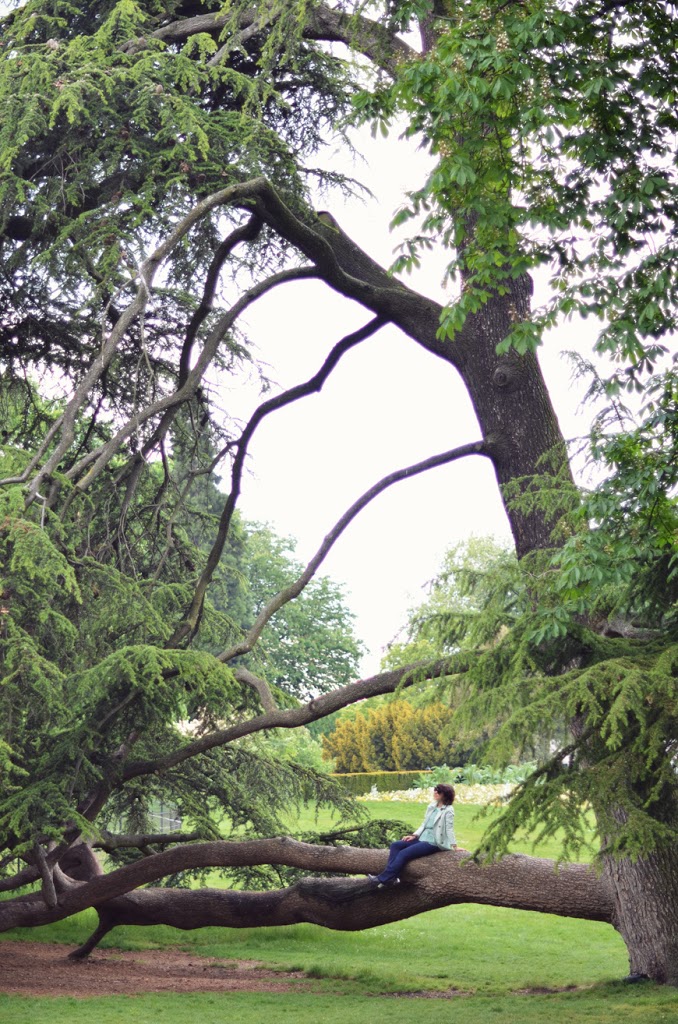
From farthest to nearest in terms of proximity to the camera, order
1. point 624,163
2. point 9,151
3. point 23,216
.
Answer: point 23,216 → point 9,151 → point 624,163

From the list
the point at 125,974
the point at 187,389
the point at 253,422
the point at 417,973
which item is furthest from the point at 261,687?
the point at 125,974

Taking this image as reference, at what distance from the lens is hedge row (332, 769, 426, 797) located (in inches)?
1014

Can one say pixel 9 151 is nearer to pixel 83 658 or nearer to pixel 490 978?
pixel 83 658

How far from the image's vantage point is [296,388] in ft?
31.5

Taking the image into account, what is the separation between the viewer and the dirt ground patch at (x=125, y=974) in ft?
35.0

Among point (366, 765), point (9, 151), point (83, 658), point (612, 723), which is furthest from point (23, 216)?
point (366, 765)

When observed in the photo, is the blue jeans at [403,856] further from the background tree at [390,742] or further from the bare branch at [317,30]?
the background tree at [390,742]

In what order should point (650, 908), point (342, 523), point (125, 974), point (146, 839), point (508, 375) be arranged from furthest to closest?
point (125, 974), point (146, 839), point (508, 375), point (342, 523), point (650, 908)

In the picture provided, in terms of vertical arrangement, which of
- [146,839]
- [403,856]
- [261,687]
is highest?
[261,687]

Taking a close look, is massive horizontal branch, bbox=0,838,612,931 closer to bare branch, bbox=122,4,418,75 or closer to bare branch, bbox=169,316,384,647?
bare branch, bbox=169,316,384,647

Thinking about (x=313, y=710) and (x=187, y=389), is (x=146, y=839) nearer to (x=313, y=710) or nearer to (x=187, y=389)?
(x=313, y=710)

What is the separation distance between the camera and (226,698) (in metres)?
9.19

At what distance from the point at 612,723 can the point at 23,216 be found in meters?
6.89

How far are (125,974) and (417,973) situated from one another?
299 cm
